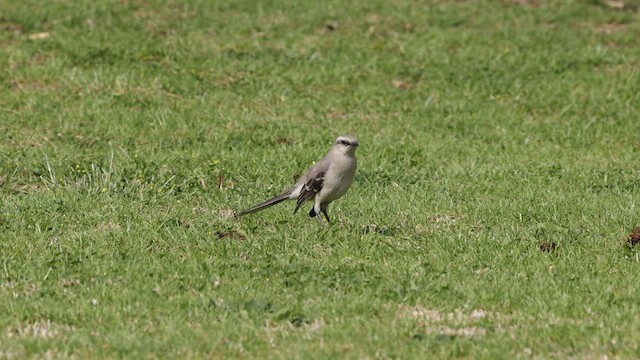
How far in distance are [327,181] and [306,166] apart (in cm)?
298

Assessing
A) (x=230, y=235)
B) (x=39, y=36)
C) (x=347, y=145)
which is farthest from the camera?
(x=39, y=36)

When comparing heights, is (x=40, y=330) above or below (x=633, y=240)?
above

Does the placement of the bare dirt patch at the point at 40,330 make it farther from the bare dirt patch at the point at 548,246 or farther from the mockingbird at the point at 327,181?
the bare dirt patch at the point at 548,246

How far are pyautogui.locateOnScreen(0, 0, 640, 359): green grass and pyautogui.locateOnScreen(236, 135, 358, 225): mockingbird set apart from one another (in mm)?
289

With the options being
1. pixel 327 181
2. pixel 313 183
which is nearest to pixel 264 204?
pixel 313 183

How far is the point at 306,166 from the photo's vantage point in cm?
1373

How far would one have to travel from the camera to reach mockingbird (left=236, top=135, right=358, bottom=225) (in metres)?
10.8

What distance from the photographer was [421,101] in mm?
16500

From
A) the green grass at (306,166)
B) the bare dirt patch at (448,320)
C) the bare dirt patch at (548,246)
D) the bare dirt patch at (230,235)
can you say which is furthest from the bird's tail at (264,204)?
the bare dirt patch at (448,320)

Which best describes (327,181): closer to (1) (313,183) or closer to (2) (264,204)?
(1) (313,183)

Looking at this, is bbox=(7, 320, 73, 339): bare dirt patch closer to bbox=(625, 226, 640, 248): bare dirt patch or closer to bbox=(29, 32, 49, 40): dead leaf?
bbox=(625, 226, 640, 248): bare dirt patch

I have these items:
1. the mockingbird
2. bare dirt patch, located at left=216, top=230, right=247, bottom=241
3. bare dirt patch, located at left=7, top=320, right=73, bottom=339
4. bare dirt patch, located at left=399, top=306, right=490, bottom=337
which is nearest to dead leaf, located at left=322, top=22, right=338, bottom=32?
the mockingbird

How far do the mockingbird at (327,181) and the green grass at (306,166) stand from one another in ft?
0.95

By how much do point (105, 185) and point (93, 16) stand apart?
7.47m
